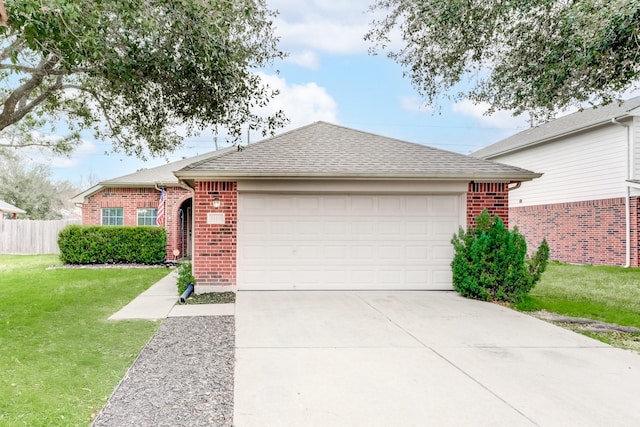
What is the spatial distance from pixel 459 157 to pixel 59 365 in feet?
27.9

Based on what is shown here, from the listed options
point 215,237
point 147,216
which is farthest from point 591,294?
point 147,216

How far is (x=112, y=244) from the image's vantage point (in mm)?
15094

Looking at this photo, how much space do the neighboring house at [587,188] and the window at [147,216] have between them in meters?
15.8

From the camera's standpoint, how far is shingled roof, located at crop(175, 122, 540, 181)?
8552 millimetres

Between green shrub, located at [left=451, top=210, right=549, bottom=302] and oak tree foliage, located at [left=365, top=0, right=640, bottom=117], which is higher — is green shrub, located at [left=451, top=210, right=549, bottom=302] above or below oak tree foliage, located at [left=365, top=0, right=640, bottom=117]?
below

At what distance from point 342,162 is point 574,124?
40.9 feet

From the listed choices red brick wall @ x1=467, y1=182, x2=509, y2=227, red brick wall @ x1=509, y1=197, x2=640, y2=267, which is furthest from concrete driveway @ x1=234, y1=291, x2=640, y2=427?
red brick wall @ x1=509, y1=197, x2=640, y2=267

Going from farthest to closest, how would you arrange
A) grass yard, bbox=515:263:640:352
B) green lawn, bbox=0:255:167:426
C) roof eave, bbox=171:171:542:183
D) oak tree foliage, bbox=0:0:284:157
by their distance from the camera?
1. roof eave, bbox=171:171:542:183
2. grass yard, bbox=515:263:640:352
3. oak tree foliage, bbox=0:0:284:157
4. green lawn, bbox=0:255:167:426

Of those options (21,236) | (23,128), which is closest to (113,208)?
(23,128)

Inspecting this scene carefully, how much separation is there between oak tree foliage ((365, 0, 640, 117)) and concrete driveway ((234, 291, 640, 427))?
3.96m

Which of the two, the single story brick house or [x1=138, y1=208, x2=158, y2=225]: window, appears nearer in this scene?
the single story brick house

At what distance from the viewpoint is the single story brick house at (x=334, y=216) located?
28.6ft

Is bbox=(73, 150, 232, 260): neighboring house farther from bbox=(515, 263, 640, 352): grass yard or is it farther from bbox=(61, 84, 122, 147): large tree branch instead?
bbox=(515, 263, 640, 352): grass yard

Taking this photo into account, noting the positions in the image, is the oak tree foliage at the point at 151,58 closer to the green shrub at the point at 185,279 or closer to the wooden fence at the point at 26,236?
the green shrub at the point at 185,279
